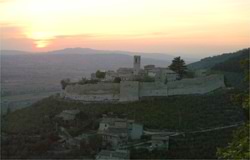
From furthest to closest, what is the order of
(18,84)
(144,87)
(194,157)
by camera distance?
(18,84)
(144,87)
(194,157)

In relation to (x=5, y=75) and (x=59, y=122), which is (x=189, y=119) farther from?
(x=5, y=75)

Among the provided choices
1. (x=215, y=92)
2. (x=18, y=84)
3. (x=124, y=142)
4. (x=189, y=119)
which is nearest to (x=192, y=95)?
(x=215, y=92)

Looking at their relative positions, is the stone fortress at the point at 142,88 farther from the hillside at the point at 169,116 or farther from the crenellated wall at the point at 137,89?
the hillside at the point at 169,116

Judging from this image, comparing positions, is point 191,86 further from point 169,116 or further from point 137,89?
point 169,116

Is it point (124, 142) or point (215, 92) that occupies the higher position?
point (215, 92)

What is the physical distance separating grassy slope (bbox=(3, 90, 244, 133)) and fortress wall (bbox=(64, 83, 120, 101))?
0.75 m

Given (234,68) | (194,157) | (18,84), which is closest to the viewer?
(194,157)

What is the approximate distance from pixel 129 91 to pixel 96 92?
214cm

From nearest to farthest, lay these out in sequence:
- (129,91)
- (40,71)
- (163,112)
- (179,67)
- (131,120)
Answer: (131,120), (163,112), (129,91), (179,67), (40,71)

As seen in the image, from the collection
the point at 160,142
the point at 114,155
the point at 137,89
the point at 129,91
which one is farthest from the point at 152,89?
the point at 114,155

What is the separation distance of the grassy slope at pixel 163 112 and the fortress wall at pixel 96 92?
2.47 feet

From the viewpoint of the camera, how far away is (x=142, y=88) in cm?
2725

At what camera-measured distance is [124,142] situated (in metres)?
22.1

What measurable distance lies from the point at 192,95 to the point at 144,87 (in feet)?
9.23
